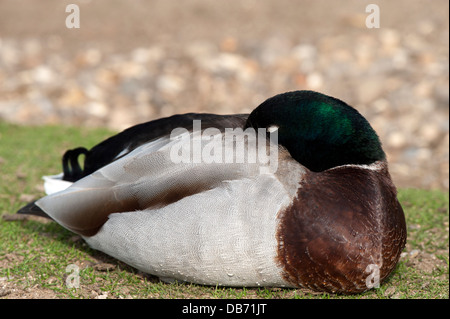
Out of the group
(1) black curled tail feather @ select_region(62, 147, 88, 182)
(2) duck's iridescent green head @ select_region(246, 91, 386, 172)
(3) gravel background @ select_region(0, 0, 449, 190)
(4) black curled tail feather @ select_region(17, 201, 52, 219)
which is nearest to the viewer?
(2) duck's iridescent green head @ select_region(246, 91, 386, 172)

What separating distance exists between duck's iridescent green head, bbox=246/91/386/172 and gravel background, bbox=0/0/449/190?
3.30 meters

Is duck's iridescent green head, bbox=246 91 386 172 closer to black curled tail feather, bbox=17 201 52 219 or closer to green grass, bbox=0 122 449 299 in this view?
green grass, bbox=0 122 449 299

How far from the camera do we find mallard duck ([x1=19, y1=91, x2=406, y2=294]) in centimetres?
287

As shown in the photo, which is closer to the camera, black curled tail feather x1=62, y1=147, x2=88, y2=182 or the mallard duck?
the mallard duck

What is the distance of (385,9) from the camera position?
8.98 m

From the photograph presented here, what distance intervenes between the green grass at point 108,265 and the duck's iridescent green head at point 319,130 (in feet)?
2.36

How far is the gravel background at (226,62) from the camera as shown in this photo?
728 cm

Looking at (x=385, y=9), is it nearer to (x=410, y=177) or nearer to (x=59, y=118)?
(x=410, y=177)

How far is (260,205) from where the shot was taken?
2.85 meters

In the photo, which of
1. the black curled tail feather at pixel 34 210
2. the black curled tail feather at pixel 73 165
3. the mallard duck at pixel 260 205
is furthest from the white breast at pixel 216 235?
the black curled tail feather at pixel 73 165

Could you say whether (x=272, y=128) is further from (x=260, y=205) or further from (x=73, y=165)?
(x=73, y=165)

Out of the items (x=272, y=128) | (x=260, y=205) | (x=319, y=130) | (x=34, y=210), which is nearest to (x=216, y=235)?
(x=260, y=205)

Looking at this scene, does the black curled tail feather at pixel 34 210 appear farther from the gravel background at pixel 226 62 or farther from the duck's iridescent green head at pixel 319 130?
the gravel background at pixel 226 62

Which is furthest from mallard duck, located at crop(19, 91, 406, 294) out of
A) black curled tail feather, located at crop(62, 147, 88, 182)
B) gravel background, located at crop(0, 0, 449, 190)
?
gravel background, located at crop(0, 0, 449, 190)
